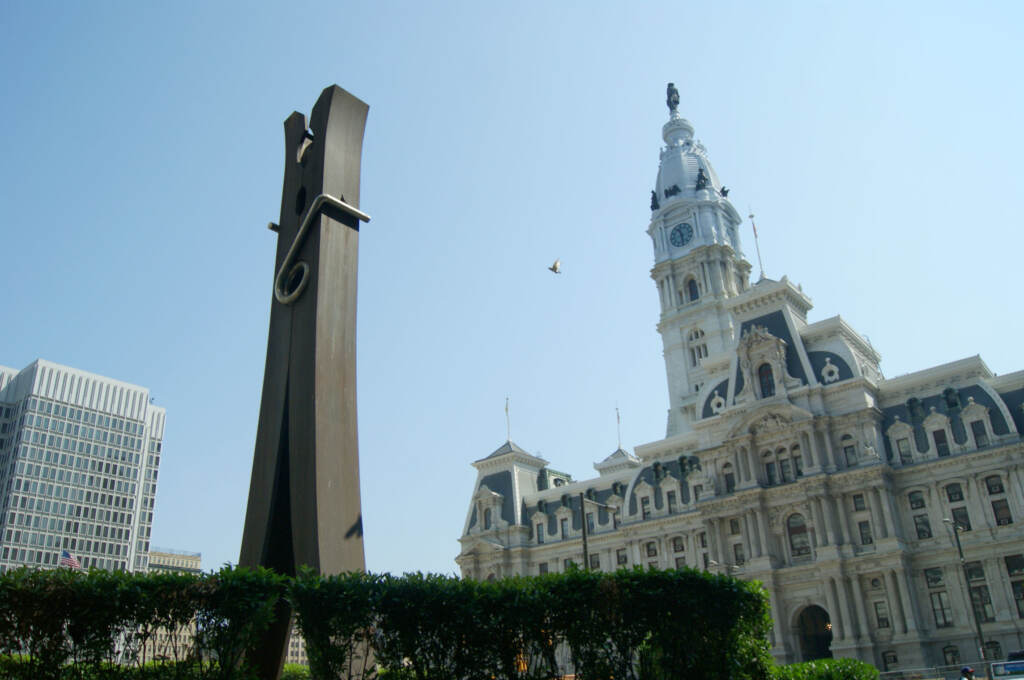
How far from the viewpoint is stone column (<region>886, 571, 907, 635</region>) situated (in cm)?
5269

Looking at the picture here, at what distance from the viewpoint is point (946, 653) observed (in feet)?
170

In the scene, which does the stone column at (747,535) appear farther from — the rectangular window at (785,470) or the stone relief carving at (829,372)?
the stone relief carving at (829,372)

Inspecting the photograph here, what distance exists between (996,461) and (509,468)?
43825mm

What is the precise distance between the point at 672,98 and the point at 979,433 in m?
77.7

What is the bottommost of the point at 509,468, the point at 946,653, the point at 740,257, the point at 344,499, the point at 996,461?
the point at 946,653

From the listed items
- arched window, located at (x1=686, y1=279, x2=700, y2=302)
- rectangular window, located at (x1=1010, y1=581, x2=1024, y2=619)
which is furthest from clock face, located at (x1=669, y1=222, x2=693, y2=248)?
rectangular window, located at (x1=1010, y1=581, x2=1024, y2=619)

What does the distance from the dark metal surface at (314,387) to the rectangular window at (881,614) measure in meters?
44.1

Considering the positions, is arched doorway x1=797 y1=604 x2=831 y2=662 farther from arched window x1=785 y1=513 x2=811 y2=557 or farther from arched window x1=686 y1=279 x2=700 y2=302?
arched window x1=686 y1=279 x2=700 y2=302

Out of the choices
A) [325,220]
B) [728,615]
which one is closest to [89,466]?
[325,220]

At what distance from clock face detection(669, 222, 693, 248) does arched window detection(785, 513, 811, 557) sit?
46967mm

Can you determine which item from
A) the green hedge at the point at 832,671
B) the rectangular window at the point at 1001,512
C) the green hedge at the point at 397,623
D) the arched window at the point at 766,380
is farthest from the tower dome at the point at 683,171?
the green hedge at the point at 397,623

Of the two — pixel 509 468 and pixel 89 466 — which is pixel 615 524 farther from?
pixel 89 466

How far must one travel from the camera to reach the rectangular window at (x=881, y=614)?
53.9m

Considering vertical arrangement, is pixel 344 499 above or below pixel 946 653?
above
